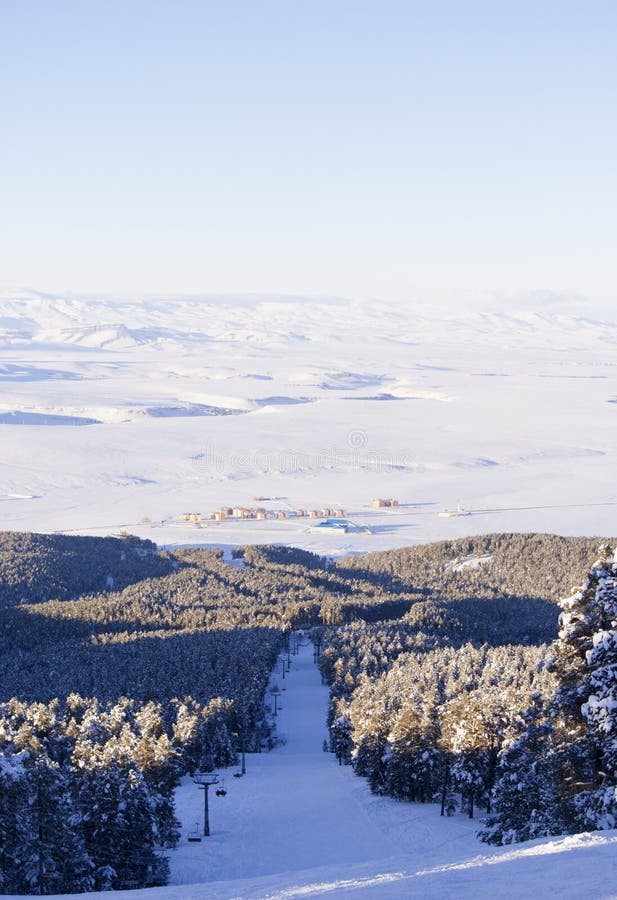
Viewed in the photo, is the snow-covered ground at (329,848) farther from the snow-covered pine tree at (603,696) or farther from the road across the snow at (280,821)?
the snow-covered pine tree at (603,696)

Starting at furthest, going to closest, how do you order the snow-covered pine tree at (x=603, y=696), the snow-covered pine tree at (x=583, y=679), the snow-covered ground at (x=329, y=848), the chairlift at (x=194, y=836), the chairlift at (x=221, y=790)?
1. the chairlift at (x=221, y=790)
2. the chairlift at (x=194, y=836)
3. the snow-covered pine tree at (x=583, y=679)
4. the snow-covered pine tree at (x=603, y=696)
5. the snow-covered ground at (x=329, y=848)

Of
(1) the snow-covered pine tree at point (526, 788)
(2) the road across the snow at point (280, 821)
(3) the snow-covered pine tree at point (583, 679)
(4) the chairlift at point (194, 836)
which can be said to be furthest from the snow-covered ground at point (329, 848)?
Result: (3) the snow-covered pine tree at point (583, 679)

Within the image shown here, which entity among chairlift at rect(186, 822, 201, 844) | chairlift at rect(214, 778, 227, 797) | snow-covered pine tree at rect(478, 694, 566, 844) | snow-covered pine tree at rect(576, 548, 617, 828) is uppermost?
snow-covered pine tree at rect(576, 548, 617, 828)

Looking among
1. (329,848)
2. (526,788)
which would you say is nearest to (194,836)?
(329,848)

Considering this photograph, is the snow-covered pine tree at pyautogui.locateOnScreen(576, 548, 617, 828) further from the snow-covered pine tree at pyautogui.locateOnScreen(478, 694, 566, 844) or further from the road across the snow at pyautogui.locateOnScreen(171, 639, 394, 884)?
the road across the snow at pyautogui.locateOnScreen(171, 639, 394, 884)

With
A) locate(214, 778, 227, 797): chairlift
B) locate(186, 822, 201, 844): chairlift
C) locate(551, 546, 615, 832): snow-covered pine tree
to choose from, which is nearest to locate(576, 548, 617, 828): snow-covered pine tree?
locate(551, 546, 615, 832): snow-covered pine tree

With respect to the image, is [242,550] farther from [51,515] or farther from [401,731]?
[401,731]
